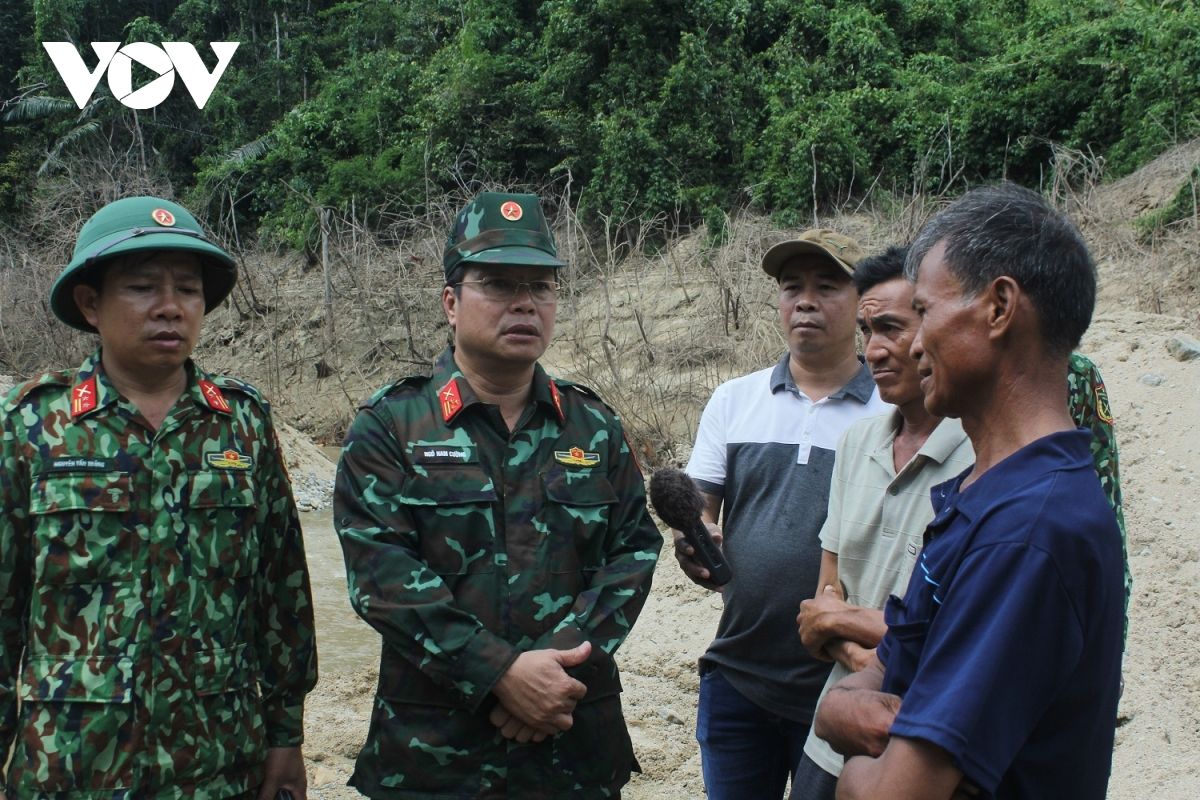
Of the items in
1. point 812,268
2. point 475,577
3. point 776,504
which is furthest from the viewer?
point 812,268

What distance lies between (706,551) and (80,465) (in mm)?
1545

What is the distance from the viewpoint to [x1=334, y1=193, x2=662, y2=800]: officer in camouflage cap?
2.45 meters

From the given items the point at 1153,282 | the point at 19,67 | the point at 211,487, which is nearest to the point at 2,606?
the point at 211,487

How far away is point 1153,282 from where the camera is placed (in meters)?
9.88

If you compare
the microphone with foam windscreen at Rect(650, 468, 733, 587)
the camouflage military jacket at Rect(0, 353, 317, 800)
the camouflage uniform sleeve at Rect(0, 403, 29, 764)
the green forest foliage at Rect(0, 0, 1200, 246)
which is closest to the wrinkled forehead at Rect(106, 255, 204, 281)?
the camouflage military jacket at Rect(0, 353, 317, 800)

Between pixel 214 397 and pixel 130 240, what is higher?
pixel 130 240

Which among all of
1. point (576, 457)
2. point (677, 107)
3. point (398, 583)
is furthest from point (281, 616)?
point (677, 107)

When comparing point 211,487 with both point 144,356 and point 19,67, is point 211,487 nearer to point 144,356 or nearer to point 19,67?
point 144,356

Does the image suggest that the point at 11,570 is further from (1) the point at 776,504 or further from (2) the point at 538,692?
(1) the point at 776,504

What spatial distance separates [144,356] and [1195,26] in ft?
46.6

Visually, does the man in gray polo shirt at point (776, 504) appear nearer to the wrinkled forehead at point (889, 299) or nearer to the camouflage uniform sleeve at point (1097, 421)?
the wrinkled forehead at point (889, 299)

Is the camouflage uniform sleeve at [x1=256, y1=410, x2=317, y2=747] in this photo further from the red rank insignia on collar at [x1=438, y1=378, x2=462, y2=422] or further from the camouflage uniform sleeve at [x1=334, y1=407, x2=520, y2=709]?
the red rank insignia on collar at [x1=438, y1=378, x2=462, y2=422]

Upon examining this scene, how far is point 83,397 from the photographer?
2.46 metres

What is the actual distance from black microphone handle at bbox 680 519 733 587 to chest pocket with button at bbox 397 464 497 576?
53cm
